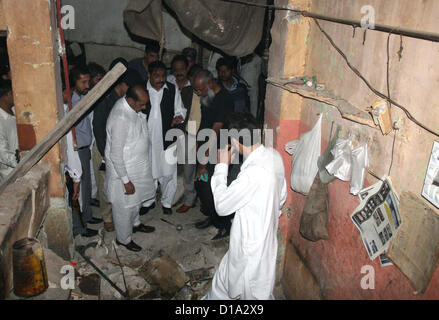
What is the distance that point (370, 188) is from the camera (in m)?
2.39

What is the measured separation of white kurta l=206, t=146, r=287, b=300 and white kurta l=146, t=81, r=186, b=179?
2.08m

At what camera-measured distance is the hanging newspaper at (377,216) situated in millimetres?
2180

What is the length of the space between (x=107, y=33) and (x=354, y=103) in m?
5.87

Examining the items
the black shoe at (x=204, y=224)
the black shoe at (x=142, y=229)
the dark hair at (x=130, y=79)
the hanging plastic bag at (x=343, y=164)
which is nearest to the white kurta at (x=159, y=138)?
the dark hair at (x=130, y=79)

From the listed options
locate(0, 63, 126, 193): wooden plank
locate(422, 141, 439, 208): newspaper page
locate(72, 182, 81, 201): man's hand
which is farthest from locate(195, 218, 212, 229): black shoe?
locate(422, 141, 439, 208): newspaper page

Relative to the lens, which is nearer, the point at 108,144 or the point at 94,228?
the point at 108,144

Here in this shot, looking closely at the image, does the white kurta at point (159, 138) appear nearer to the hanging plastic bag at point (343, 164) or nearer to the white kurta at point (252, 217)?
the white kurta at point (252, 217)

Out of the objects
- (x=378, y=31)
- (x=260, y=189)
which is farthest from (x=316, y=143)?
(x=378, y=31)

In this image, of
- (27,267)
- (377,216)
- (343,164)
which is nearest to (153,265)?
(27,267)

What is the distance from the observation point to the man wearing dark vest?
15.8ft

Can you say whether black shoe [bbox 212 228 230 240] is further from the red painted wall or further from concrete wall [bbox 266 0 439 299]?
the red painted wall

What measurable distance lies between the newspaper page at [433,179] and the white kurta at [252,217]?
1.22m
